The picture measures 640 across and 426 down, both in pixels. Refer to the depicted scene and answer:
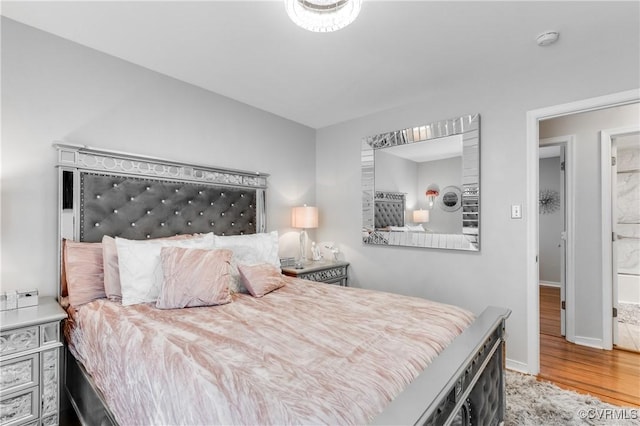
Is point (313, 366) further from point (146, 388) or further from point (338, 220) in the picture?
point (338, 220)

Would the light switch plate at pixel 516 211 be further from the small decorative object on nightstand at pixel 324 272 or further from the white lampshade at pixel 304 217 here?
the white lampshade at pixel 304 217

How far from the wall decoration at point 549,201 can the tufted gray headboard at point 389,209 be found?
4447 millimetres

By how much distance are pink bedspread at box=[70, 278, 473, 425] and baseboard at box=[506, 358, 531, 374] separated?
1.33 m

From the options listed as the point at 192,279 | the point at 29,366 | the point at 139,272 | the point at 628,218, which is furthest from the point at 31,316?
the point at 628,218

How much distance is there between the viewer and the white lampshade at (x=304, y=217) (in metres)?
3.61

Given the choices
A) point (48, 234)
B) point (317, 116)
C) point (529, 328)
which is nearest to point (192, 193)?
point (48, 234)

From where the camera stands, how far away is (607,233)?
3.07m

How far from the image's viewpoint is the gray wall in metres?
5.98

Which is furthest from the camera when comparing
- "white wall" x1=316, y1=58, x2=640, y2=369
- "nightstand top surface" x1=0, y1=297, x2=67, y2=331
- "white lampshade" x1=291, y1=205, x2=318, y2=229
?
"white lampshade" x1=291, y1=205, x2=318, y2=229

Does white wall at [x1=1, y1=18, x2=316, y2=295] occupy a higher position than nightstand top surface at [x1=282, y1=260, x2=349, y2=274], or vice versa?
white wall at [x1=1, y1=18, x2=316, y2=295]

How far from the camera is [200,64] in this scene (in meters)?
2.51

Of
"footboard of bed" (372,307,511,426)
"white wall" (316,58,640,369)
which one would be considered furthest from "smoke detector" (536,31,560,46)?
"footboard of bed" (372,307,511,426)

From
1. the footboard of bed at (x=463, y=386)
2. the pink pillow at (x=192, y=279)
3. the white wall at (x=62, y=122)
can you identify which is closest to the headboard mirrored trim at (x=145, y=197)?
the white wall at (x=62, y=122)

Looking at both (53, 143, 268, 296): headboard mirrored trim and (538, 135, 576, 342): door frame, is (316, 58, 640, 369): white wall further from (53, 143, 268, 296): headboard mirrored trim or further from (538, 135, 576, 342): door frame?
(53, 143, 268, 296): headboard mirrored trim
